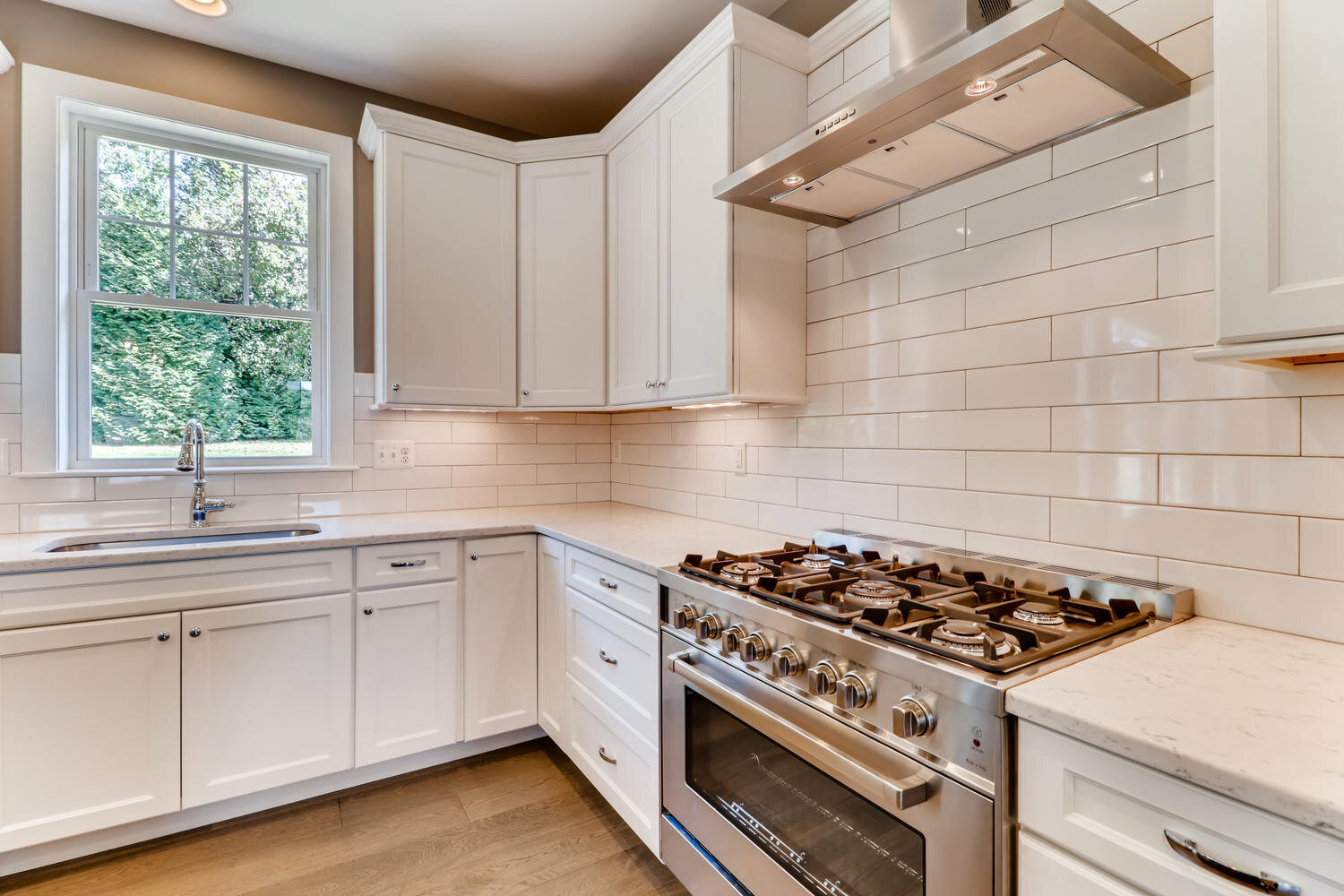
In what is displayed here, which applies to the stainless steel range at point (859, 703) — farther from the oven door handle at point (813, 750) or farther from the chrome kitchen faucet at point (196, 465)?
the chrome kitchen faucet at point (196, 465)

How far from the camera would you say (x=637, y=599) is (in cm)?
184

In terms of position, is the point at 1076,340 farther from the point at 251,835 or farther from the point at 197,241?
the point at 197,241

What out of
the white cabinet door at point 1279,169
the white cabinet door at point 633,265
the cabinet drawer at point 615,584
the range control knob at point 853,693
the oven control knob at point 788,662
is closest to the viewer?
the white cabinet door at point 1279,169

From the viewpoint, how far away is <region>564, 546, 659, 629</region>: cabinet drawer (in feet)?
5.87

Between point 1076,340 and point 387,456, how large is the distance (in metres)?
2.55

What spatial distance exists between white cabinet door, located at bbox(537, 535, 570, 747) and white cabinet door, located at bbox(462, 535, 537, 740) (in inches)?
1.0

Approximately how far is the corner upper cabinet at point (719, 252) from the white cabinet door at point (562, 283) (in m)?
0.37

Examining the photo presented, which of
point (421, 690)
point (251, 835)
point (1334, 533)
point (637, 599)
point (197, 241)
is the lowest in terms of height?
point (251, 835)

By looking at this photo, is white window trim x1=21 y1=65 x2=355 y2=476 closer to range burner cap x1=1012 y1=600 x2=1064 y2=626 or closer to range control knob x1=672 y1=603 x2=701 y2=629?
range control knob x1=672 y1=603 x2=701 y2=629

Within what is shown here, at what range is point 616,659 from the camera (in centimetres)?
196

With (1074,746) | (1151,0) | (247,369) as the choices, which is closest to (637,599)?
(1074,746)

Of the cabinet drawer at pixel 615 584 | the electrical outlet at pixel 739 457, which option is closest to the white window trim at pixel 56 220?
the cabinet drawer at pixel 615 584

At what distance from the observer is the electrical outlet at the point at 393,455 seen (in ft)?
9.18

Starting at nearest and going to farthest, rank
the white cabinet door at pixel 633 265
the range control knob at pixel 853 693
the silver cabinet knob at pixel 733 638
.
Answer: the range control knob at pixel 853 693 < the silver cabinet knob at pixel 733 638 < the white cabinet door at pixel 633 265
